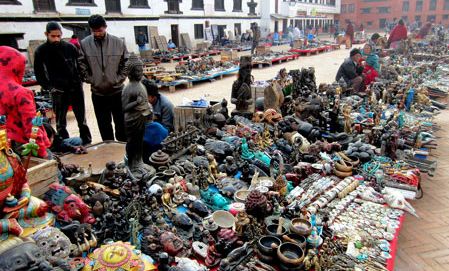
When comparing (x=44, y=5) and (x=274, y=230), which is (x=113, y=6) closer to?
(x=44, y=5)

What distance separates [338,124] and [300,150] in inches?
45.9

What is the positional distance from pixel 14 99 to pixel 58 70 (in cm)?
242

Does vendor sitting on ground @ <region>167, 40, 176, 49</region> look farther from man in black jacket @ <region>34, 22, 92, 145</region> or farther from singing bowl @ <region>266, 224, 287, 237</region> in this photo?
singing bowl @ <region>266, 224, 287, 237</region>

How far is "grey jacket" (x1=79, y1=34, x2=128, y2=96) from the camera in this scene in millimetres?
4578

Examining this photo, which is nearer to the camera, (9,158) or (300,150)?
(9,158)

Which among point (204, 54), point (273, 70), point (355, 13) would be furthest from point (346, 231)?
point (355, 13)

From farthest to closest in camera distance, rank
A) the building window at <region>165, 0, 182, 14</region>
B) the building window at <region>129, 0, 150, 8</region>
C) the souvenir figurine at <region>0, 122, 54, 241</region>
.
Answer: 1. the building window at <region>165, 0, 182, 14</region>
2. the building window at <region>129, 0, 150, 8</region>
3. the souvenir figurine at <region>0, 122, 54, 241</region>

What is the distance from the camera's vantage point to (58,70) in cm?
496

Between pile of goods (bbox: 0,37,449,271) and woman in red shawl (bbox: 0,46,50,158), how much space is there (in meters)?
0.51

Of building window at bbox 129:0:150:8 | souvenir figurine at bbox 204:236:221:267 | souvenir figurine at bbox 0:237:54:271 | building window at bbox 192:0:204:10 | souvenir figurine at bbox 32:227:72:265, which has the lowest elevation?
souvenir figurine at bbox 204:236:221:267

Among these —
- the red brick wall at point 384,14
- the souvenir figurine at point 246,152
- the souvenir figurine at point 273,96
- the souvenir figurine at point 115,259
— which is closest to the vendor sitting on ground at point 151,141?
the souvenir figurine at point 246,152

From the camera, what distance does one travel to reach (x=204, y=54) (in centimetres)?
1831

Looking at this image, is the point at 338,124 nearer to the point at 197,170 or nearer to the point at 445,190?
the point at 445,190

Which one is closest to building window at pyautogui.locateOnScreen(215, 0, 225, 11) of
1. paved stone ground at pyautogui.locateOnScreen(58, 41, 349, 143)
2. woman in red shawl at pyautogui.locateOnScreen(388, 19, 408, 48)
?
paved stone ground at pyautogui.locateOnScreen(58, 41, 349, 143)
